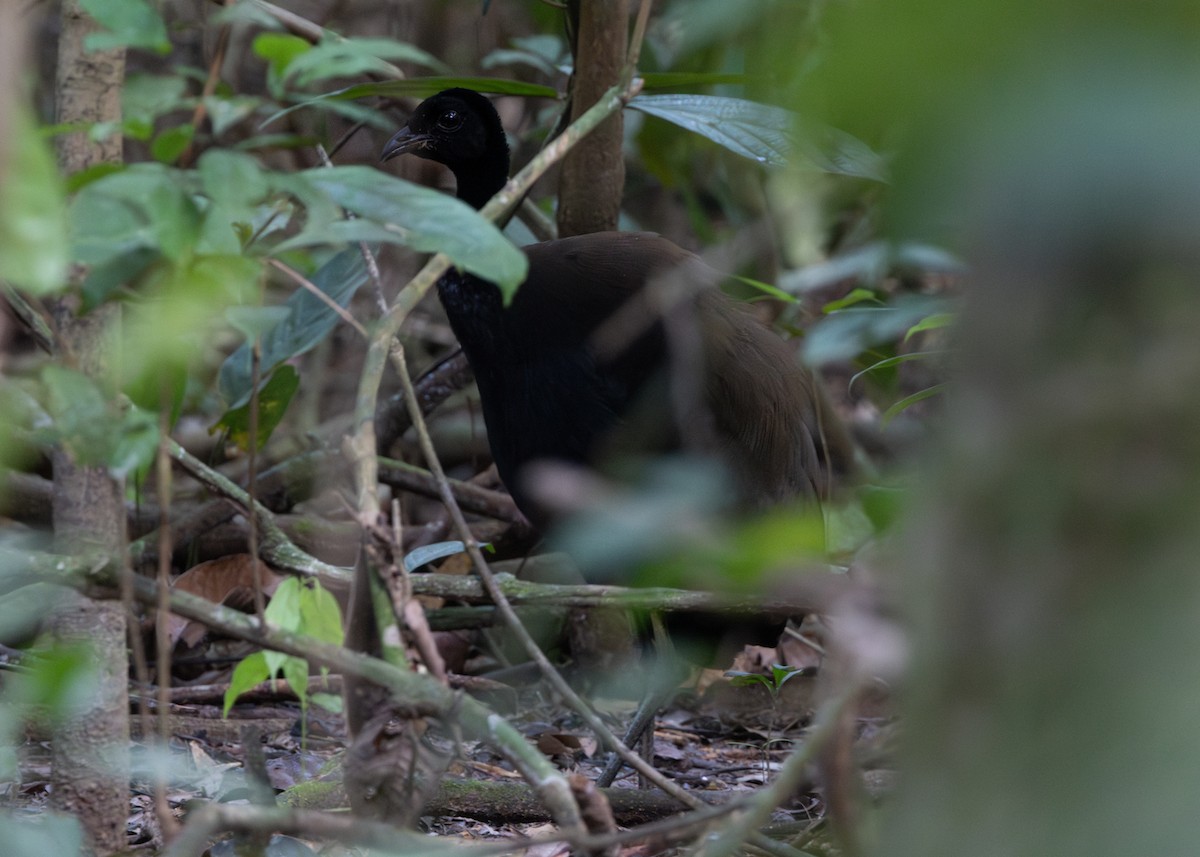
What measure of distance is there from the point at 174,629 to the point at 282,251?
2.42 metres

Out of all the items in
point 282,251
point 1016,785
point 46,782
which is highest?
point 282,251

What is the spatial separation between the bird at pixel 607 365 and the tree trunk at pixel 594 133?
404 mm

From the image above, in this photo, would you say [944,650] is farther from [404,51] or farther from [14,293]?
[14,293]

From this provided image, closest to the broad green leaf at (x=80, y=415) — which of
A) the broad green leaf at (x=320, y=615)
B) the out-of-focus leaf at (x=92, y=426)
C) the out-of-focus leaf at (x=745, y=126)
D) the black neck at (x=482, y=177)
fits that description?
the out-of-focus leaf at (x=92, y=426)

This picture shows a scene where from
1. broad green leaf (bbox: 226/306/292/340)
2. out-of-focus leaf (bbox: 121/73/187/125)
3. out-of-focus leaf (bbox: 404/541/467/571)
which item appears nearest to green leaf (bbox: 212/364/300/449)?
out-of-focus leaf (bbox: 404/541/467/571)

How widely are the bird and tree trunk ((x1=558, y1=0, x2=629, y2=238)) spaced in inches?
15.9

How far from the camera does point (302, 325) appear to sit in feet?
10.5

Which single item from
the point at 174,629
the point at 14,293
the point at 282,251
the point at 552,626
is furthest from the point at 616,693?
the point at 282,251

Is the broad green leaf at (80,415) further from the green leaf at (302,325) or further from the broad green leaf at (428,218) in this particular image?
the green leaf at (302,325)

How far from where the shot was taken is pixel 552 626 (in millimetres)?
4215

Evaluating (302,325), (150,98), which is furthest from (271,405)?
(150,98)

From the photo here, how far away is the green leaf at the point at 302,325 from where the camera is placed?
3.11 metres

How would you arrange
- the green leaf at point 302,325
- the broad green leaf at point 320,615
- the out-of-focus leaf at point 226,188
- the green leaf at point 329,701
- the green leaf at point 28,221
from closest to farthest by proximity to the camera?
the green leaf at point 28,221, the out-of-focus leaf at point 226,188, the broad green leaf at point 320,615, the green leaf at point 329,701, the green leaf at point 302,325

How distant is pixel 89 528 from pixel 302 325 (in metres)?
1.54
